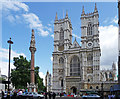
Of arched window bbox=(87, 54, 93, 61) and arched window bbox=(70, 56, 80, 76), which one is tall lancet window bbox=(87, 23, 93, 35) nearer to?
arched window bbox=(87, 54, 93, 61)

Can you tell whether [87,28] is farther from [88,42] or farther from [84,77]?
[84,77]

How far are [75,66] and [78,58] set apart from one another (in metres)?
3.26

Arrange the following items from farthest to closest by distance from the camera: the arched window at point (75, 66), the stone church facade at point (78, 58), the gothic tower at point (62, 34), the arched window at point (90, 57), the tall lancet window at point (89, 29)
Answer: the gothic tower at point (62, 34) < the tall lancet window at point (89, 29) < the arched window at point (75, 66) < the arched window at point (90, 57) < the stone church facade at point (78, 58)

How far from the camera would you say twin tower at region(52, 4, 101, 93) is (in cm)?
6312

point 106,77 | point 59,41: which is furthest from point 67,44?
point 106,77

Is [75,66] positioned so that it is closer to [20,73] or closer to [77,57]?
[77,57]

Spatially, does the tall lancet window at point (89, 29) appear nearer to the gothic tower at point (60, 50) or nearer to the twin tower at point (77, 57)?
the twin tower at point (77, 57)

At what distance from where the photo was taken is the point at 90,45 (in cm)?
6625

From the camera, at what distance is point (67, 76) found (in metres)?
65.2

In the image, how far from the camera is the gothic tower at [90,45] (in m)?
62.6

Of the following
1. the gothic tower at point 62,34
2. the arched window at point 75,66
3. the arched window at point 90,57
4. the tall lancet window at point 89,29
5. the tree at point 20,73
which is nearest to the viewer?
the tree at point 20,73

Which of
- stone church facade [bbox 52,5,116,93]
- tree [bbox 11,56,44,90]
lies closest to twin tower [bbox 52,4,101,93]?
stone church facade [bbox 52,5,116,93]

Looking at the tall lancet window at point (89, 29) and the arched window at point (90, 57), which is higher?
the tall lancet window at point (89, 29)

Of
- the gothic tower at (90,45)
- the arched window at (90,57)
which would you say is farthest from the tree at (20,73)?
the arched window at (90,57)
